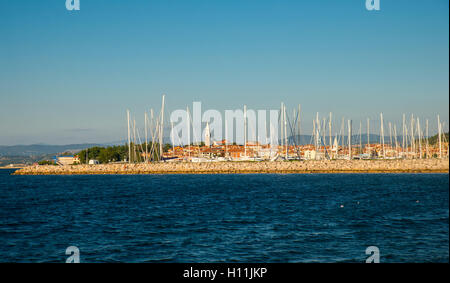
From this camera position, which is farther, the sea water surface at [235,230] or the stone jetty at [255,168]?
the stone jetty at [255,168]

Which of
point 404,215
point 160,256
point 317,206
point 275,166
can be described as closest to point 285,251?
point 160,256

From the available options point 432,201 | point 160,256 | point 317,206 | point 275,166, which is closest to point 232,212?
point 317,206

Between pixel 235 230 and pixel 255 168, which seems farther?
pixel 255 168

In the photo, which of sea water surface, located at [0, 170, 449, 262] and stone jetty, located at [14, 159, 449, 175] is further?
stone jetty, located at [14, 159, 449, 175]

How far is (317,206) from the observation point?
90.6 feet

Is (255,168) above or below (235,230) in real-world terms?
below
